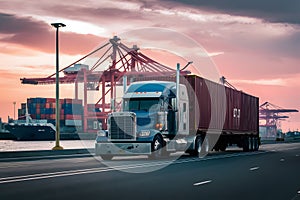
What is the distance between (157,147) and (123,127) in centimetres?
187

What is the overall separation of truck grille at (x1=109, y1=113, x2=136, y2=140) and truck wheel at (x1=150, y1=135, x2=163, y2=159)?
103cm

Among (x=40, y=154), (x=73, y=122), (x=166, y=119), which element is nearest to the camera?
(x=166, y=119)

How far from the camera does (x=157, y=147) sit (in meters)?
27.6

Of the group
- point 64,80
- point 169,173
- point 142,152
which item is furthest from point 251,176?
Answer: point 64,80

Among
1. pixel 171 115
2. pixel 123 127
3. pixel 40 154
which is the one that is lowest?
pixel 40 154

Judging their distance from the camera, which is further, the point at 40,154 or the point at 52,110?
the point at 52,110

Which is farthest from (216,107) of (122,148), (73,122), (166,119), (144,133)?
(73,122)

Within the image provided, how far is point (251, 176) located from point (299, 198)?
606cm

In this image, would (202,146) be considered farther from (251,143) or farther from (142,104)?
(251,143)

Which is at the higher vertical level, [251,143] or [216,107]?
[216,107]

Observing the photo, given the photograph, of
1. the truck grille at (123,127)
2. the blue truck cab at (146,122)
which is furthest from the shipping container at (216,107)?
the truck grille at (123,127)

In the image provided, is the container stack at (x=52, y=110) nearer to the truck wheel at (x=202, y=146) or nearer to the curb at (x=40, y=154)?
the curb at (x=40, y=154)

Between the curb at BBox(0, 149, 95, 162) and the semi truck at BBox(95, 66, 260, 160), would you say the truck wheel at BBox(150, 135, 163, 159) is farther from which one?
the curb at BBox(0, 149, 95, 162)

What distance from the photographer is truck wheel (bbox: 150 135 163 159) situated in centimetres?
2723
